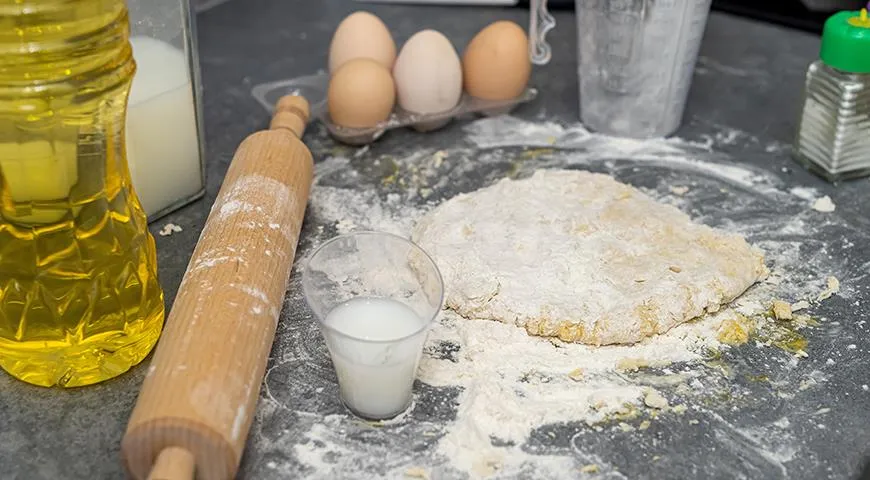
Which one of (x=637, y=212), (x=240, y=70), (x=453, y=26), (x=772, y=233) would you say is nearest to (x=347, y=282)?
(x=637, y=212)

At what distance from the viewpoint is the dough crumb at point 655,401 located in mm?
979

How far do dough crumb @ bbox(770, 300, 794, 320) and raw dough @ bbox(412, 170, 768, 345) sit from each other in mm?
47

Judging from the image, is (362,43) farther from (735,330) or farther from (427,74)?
(735,330)

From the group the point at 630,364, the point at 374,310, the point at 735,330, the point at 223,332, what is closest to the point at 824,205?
the point at 735,330

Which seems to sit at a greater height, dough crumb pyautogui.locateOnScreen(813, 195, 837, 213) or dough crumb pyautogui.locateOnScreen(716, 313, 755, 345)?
dough crumb pyautogui.locateOnScreen(813, 195, 837, 213)

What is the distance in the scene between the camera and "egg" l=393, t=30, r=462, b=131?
1.48 metres

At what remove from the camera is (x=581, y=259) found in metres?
1.17

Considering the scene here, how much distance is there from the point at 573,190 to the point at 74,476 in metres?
0.77

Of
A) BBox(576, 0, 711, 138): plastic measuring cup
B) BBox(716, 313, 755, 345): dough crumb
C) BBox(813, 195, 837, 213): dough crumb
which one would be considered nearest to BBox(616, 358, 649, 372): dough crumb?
BBox(716, 313, 755, 345): dough crumb

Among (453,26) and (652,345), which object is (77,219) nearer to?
(652,345)

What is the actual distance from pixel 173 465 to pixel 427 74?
0.86 m

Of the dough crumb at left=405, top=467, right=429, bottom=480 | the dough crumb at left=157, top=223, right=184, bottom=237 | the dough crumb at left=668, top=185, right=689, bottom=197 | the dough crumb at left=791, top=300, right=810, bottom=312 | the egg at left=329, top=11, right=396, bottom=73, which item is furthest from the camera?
the egg at left=329, top=11, right=396, bottom=73

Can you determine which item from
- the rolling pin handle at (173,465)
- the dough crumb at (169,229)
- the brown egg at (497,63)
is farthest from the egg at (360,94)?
the rolling pin handle at (173,465)

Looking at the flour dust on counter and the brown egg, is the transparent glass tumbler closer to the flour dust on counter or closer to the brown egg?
the flour dust on counter
